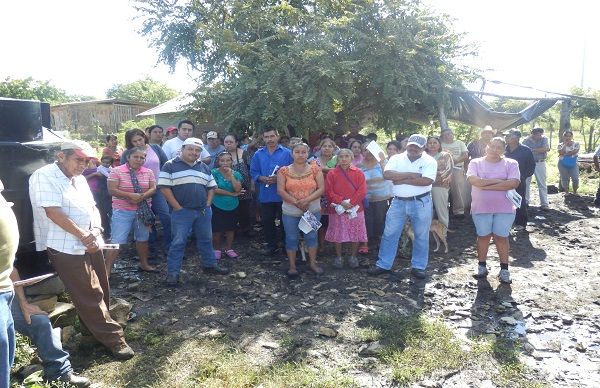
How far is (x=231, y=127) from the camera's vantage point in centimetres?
916

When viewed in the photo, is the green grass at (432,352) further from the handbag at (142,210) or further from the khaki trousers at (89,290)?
the handbag at (142,210)

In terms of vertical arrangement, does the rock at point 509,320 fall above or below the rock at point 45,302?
below

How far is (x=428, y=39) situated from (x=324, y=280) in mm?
5507

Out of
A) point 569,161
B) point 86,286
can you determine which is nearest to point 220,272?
point 86,286

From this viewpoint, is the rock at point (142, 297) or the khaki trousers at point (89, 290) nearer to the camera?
the khaki trousers at point (89, 290)

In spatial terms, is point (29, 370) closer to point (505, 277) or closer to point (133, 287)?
point (133, 287)

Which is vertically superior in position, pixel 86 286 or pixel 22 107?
pixel 22 107

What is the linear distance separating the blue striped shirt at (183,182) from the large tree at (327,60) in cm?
292

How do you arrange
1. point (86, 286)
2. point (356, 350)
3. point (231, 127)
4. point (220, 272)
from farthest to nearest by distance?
point (231, 127) → point (220, 272) → point (356, 350) → point (86, 286)

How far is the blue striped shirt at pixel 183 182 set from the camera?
531 cm

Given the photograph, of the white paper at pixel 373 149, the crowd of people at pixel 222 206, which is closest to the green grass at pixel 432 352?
the crowd of people at pixel 222 206

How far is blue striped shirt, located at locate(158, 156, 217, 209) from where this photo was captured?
531 cm

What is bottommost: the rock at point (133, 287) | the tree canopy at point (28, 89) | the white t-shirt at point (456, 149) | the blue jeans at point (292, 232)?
the rock at point (133, 287)

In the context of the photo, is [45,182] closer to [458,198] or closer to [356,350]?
[356,350]
